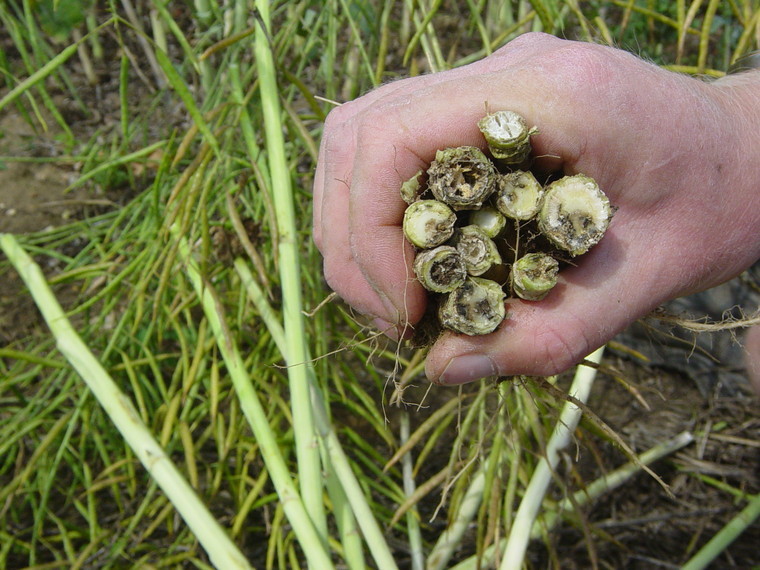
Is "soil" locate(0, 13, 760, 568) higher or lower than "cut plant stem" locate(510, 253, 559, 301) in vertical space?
lower

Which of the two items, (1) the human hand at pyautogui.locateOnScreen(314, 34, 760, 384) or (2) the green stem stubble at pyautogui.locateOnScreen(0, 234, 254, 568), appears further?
(2) the green stem stubble at pyautogui.locateOnScreen(0, 234, 254, 568)

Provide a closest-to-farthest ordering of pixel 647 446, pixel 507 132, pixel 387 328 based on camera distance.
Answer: pixel 507 132 < pixel 387 328 < pixel 647 446

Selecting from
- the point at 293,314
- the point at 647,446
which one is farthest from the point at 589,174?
the point at 647,446

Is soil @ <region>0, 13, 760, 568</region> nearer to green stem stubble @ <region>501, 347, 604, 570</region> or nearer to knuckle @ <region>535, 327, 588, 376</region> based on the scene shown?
green stem stubble @ <region>501, 347, 604, 570</region>

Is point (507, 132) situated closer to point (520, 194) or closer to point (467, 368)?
point (520, 194)

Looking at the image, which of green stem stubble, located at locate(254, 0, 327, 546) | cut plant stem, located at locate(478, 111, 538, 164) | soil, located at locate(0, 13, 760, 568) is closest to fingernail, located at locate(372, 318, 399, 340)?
green stem stubble, located at locate(254, 0, 327, 546)

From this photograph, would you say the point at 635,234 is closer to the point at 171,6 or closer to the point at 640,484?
the point at 640,484
